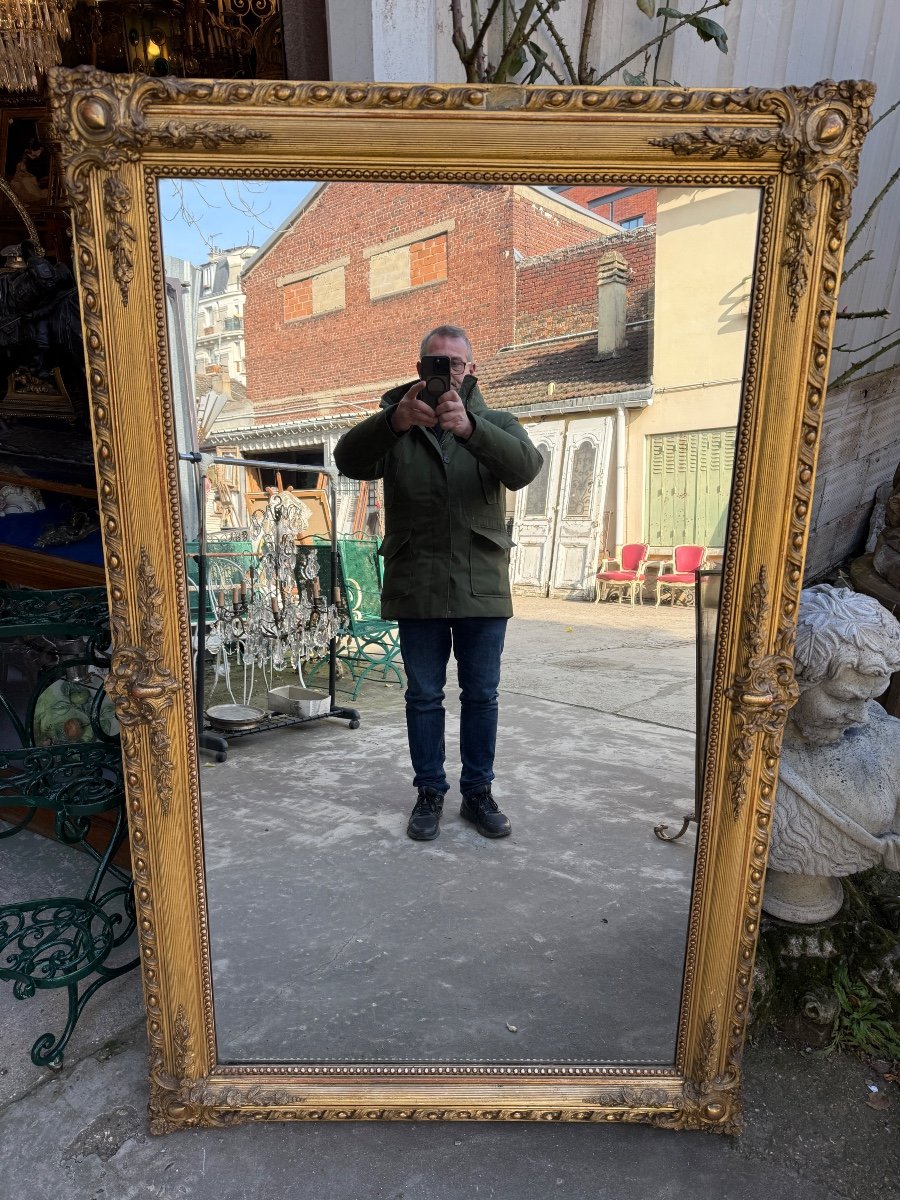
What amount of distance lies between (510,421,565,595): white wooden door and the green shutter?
19cm

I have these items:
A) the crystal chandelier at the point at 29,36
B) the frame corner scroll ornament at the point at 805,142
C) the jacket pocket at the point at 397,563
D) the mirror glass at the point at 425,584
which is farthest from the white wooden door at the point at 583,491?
the crystal chandelier at the point at 29,36

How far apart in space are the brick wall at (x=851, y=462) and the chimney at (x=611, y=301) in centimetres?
119

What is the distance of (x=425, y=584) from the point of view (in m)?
1.53

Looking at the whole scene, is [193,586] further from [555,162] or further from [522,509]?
[555,162]

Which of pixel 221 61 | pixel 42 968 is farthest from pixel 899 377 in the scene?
pixel 42 968

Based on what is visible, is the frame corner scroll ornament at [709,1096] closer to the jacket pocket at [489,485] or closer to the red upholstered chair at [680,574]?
the red upholstered chair at [680,574]

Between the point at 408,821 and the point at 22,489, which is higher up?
the point at 22,489

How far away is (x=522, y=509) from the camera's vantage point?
149cm

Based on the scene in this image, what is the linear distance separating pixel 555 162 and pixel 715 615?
89 cm

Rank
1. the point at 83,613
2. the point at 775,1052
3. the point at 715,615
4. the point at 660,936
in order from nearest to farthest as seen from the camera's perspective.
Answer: the point at 715,615 < the point at 660,936 < the point at 775,1052 < the point at 83,613

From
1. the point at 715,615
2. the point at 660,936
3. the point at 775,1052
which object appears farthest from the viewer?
the point at 775,1052

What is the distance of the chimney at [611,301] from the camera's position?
1.36m

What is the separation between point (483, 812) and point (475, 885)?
0.56 ft

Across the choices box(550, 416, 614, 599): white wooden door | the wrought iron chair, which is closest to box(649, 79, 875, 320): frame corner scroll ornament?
box(550, 416, 614, 599): white wooden door
